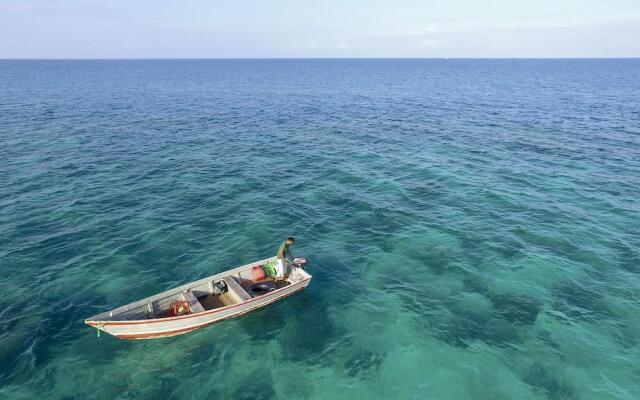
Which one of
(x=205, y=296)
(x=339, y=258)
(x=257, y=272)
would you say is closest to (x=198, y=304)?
(x=205, y=296)

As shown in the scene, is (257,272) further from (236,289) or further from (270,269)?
(236,289)

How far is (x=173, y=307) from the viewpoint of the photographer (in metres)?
19.9

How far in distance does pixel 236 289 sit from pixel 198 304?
7.25 ft

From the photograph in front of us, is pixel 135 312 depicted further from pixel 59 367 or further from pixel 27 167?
pixel 27 167

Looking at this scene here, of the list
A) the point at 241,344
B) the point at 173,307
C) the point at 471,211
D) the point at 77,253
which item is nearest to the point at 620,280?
the point at 471,211

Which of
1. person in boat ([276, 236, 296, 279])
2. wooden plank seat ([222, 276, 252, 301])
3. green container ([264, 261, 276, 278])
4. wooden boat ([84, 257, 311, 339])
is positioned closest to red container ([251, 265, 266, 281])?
wooden boat ([84, 257, 311, 339])

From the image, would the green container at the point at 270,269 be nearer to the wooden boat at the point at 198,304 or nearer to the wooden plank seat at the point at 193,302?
the wooden boat at the point at 198,304

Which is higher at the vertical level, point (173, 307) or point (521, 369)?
point (173, 307)

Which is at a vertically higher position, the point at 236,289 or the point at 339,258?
the point at 236,289

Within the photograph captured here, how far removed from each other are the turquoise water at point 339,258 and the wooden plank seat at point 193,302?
4.14ft

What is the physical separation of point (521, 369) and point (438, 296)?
595 centimetres

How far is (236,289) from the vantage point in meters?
21.4

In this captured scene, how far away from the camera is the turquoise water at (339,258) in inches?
685

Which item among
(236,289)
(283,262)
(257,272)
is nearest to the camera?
(236,289)
